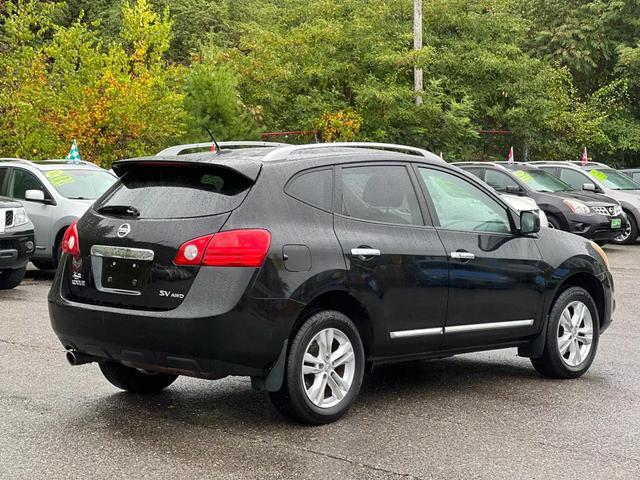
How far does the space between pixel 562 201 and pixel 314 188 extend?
14086 mm

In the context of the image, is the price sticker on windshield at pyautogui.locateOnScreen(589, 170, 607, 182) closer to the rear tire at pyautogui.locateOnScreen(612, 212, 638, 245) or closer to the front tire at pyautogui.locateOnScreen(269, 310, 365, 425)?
the rear tire at pyautogui.locateOnScreen(612, 212, 638, 245)

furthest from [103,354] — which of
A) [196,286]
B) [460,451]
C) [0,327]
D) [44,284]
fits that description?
[44,284]

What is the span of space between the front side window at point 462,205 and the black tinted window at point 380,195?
204 mm

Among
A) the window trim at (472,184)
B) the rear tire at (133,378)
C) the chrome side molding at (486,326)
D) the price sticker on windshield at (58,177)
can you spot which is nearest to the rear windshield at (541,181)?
the price sticker on windshield at (58,177)

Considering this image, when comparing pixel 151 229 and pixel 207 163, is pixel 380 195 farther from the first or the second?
pixel 151 229

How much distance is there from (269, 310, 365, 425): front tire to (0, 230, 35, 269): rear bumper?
24.5 feet

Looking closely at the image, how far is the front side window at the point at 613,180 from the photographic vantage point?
23.1 m

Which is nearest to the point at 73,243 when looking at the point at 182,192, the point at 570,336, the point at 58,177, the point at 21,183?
the point at 182,192

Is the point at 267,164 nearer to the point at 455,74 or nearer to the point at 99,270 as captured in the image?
the point at 99,270

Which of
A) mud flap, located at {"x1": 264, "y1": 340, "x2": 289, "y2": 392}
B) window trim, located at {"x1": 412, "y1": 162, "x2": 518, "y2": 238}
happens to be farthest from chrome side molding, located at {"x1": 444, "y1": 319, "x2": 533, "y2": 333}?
mud flap, located at {"x1": 264, "y1": 340, "x2": 289, "y2": 392}

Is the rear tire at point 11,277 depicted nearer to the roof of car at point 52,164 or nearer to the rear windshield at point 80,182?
the rear windshield at point 80,182

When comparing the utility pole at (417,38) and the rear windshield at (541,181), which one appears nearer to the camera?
the rear windshield at (541,181)

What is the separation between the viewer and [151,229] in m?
6.20

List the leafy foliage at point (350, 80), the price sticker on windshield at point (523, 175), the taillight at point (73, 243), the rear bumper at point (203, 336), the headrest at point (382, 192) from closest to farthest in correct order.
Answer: the rear bumper at point (203, 336), the taillight at point (73, 243), the headrest at point (382, 192), the price sticker on windshield at point (523, 175), the leafy foliage at point (350, 80)
